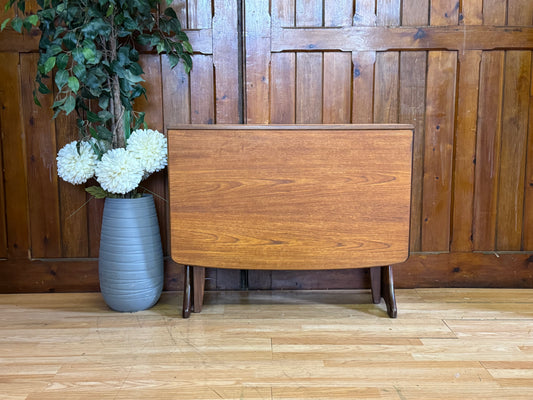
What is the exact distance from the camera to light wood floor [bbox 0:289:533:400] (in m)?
1.20

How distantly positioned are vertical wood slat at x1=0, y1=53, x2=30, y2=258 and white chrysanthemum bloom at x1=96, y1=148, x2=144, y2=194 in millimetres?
540

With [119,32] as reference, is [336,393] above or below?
below

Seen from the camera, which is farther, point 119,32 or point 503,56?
point 503,56

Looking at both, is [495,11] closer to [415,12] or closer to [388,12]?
[415,12]

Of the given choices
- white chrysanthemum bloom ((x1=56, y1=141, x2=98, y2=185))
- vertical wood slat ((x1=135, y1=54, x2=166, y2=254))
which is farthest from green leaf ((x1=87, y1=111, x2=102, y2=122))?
vertical wood slat ((x1=135, y1=54, x2=166, y2=254))

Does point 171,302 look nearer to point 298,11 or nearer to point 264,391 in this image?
point 264,391

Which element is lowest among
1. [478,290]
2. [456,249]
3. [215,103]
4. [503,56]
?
[478,290]

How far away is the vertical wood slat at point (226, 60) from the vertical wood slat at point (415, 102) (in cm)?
74

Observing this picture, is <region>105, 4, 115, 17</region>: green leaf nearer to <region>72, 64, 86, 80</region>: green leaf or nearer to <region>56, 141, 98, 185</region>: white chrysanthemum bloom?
<region>72, 64, 86, 80</region>: green leaf

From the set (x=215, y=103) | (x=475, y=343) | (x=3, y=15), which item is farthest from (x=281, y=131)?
(x=3, y=15)

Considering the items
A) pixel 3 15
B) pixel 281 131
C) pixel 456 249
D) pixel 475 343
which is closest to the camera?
pixel 475 343

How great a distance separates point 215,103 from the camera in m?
1.94

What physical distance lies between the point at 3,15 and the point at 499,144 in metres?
2.26

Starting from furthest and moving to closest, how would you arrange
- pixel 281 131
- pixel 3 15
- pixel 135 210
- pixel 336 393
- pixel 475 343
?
pixel 3 15, pixel 135 210, pixel 281 131, pixel 475 343, pixel 336 393
